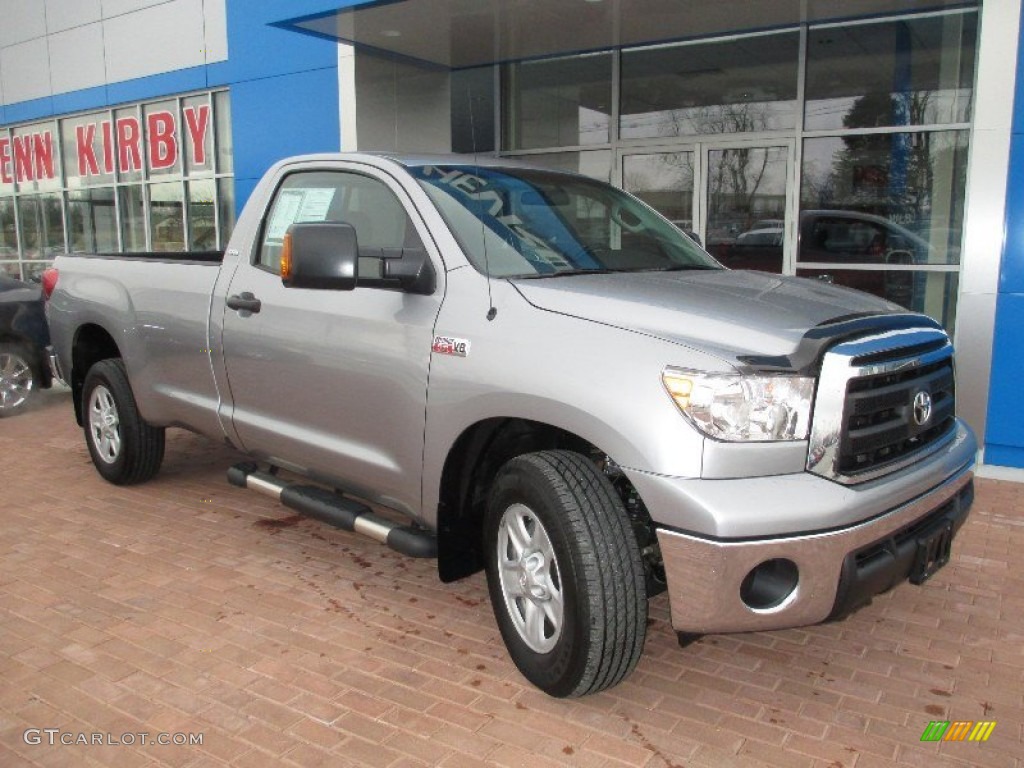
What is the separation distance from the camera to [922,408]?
10.3ft

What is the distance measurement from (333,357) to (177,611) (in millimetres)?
1372

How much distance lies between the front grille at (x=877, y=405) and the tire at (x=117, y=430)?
440 cm

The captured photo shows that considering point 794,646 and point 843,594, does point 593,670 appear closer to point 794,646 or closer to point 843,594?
point 843,594

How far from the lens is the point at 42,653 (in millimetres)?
3590

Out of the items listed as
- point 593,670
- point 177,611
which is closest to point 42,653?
point 177,611

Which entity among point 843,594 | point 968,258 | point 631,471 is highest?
point 968,258

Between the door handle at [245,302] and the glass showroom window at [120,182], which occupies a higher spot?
the glass showroom window at [120,182]

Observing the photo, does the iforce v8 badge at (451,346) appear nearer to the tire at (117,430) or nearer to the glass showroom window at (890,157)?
the tire at (117,430)

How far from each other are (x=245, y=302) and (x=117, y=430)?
1965 mm

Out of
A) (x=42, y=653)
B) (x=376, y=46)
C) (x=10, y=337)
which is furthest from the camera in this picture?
(x=376, y=46)

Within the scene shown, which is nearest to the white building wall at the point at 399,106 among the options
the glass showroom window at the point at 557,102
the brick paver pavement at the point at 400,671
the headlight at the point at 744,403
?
the glass showroom window at the point at 557,102

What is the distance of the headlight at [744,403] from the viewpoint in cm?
271

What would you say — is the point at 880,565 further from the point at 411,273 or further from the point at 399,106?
the point at 399,106

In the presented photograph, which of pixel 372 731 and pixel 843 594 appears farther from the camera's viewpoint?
pixel 372 731
